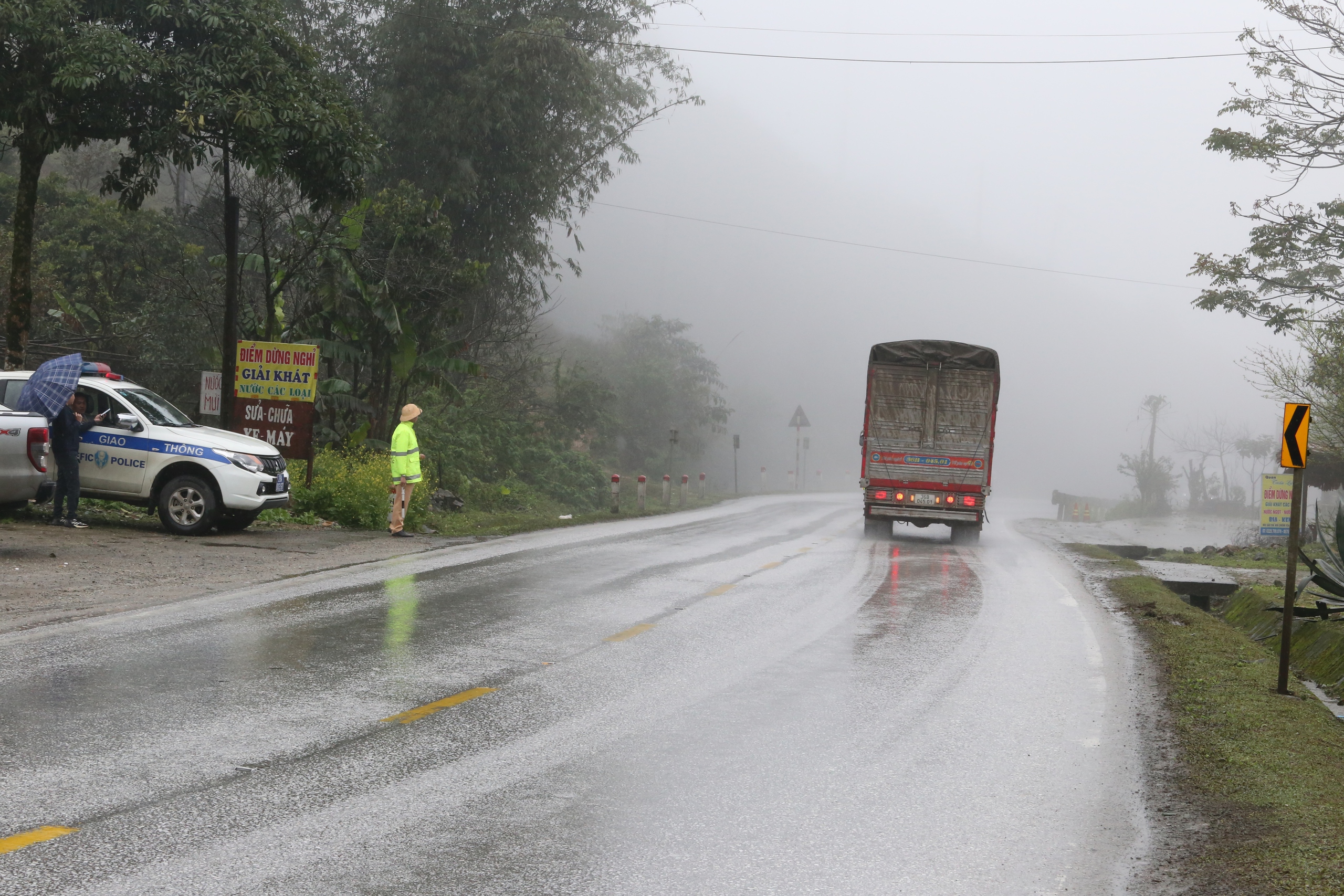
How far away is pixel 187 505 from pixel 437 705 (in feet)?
32.0

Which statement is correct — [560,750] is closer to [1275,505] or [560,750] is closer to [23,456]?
[23,456]

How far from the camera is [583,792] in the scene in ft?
17.3

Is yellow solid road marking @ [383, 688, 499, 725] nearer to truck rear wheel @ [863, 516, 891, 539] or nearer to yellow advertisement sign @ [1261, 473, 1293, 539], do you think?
truck rear wheel @ [863, 516, 891, 539]

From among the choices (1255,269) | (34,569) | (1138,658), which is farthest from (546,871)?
(1255,269)

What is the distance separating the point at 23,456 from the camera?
1404cm

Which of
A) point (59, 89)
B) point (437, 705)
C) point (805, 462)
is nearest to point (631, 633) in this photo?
point (437, 705)

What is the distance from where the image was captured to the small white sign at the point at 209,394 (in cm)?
1933

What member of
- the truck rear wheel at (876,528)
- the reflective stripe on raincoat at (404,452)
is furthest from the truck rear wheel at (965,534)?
the reflective stripe on raincoat at (404,452)

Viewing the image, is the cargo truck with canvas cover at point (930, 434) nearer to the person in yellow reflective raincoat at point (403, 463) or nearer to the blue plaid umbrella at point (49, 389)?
the person in yellow reflective raincoat at point (403, 463)

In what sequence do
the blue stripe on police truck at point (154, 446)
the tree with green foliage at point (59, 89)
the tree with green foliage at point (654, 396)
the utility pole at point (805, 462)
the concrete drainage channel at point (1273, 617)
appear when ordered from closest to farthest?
1. the concrete drainage channel at point (1273, 617)
2. the blue stripe on police truck at point (154, 446)
3. the tree with green foliage at point (59, 89)
4. the tree with green foliage at point (654, 396)
5. the utility pole at point (805, 462)

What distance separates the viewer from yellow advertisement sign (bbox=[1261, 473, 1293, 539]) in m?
25.1

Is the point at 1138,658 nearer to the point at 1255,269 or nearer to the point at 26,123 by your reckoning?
the point at 26,123

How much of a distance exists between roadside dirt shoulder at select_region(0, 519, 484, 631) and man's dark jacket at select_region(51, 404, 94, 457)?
39.8 inches

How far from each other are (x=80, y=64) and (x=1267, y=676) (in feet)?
51.2
